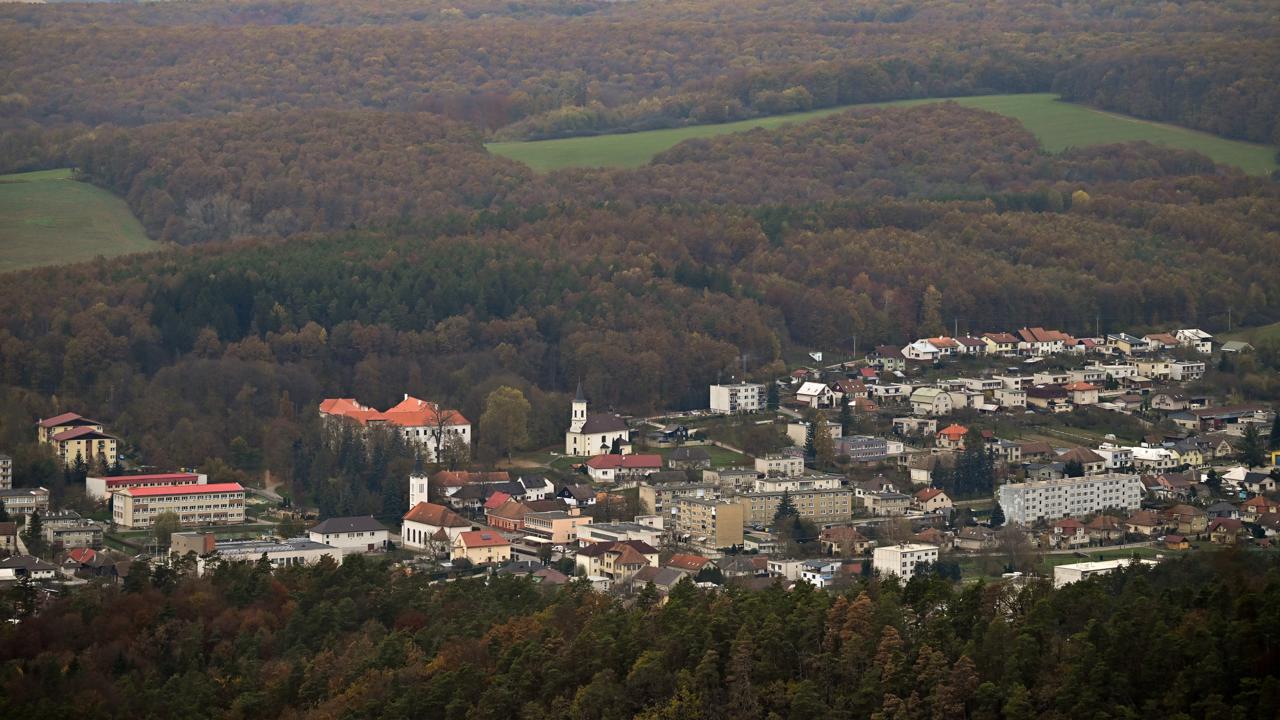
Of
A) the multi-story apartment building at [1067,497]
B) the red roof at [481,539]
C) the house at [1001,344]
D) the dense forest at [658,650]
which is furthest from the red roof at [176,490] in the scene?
the house at [1001,344]

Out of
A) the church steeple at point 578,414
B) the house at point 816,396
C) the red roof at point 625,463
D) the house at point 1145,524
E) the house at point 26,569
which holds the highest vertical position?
the house at point 26,569

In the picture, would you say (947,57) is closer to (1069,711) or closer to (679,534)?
(679,534)

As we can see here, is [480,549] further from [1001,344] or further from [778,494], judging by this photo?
[1001,344]

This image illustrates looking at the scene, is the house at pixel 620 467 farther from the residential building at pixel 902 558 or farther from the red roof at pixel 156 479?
the residential building at pixel 902 558

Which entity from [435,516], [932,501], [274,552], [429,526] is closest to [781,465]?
[932,501]

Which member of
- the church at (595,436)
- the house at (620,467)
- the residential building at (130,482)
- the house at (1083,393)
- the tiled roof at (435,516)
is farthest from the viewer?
the house at (1083,393)

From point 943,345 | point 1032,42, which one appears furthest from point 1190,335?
point 1032,42

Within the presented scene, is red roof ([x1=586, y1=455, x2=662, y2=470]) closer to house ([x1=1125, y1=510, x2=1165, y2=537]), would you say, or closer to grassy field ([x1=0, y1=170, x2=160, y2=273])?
house ([x1=1125, y1=510, x2=1165, y2=537])
